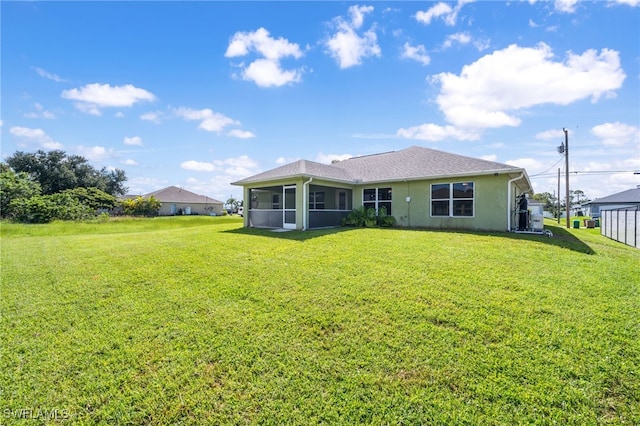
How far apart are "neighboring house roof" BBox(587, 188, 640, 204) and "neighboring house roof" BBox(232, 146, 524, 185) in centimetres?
3686

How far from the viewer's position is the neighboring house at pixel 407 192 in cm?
1184

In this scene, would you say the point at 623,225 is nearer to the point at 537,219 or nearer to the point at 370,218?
the point at 537,219

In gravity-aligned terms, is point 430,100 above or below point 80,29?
below

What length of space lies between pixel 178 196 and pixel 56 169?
15614mm

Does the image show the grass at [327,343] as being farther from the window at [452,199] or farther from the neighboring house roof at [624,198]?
the neighboring house roof at [624,198]

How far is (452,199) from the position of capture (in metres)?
12.8

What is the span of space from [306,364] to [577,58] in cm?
1394

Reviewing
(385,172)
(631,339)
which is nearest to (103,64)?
(385,172)

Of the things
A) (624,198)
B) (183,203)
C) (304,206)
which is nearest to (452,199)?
(304,206)

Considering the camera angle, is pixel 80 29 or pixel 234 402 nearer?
pixel 234 402

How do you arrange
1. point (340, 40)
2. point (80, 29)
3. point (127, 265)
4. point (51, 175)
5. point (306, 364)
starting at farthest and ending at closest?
1. point (51, 175)
2. point (340, 40)
3. point (80, 29)
4. point (127, 265)
5. point (306, 364)

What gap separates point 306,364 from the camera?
321 cm

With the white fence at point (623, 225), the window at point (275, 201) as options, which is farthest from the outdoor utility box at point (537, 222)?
the window at point (275, 201)

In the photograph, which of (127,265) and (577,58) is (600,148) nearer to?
(577,58)
